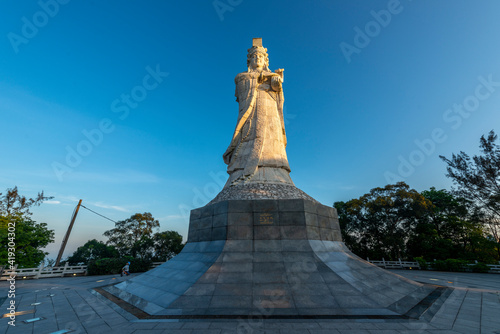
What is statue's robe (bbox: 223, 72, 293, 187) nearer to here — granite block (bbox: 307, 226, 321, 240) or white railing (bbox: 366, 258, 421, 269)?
granite block (bbox: 307, 226, 321, 240)

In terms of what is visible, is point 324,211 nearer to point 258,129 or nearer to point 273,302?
point 273,302

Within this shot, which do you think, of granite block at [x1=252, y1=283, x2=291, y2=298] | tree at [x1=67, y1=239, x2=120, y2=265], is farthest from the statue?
tree at [x1=67, y1=239, x2=120, y2=265]

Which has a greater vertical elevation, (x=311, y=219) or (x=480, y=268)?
(x=311, y=219)

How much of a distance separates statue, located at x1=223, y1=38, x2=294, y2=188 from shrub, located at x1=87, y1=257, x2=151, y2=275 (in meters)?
12.7

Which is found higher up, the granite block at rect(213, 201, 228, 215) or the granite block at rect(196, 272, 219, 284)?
the granite block at rect(213, 201, 228, 215)

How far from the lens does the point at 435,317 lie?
16.2 ft

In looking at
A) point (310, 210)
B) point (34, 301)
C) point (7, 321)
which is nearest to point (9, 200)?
point (34, 301)

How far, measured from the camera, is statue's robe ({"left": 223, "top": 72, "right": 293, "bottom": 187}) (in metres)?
9.87

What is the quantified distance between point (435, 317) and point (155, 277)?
26.5 feet

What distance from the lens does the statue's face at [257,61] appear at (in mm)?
12461

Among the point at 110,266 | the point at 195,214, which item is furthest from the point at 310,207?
the point at 110,266

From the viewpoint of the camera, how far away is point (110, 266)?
1725 centimetres

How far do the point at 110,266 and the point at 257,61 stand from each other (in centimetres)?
1865

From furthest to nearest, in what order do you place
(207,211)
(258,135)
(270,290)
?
(258,135) → (207,211) → (270,290)
